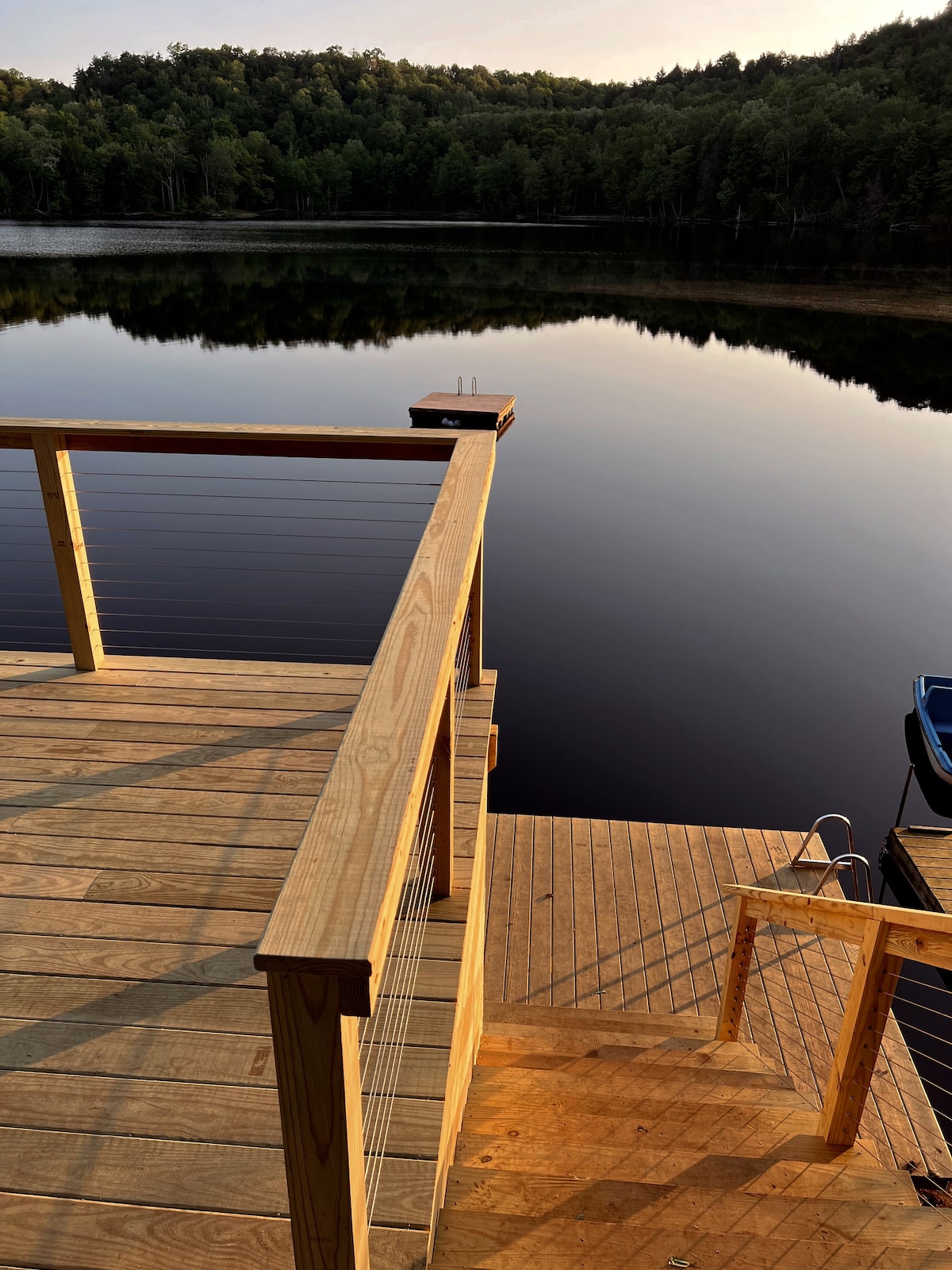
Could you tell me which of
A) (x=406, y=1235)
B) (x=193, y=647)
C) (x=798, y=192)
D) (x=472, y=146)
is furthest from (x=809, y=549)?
(x=472, y=146)

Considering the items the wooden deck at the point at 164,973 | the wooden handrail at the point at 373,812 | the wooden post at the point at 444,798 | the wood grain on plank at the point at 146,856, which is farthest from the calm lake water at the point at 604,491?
the wooden handrail at the point at 373,812

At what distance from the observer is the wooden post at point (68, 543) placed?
115 inches

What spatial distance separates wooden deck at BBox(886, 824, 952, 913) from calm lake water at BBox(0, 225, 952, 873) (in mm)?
942

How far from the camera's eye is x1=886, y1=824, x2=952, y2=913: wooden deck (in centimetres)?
611

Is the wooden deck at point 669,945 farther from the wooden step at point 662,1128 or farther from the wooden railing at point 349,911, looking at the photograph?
the wooden railing at point 349,911

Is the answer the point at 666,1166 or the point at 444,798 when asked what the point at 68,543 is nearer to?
the point at 444,798

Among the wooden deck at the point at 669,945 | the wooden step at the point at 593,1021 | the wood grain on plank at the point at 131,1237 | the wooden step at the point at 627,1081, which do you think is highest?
the wood grain on plank at the point at 131,1237

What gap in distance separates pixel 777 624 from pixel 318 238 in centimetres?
4840

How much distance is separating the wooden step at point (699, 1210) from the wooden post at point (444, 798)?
0.62 metres

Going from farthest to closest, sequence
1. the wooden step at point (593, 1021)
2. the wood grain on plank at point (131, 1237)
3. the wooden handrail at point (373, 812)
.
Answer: the wooden step at point (593, 1021) < the wood grain on plank at point (131, 1237) < the wooden handrail at point (373, 812)

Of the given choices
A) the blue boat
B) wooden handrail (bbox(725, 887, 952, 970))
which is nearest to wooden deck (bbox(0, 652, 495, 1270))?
wooden handrail (bbox(725, 887, 952, 970))

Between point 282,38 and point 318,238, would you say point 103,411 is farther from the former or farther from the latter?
point 282,38

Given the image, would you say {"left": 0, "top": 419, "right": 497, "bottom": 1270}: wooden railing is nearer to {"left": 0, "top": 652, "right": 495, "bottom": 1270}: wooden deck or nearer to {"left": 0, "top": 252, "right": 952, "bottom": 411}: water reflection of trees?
{"left": 0, "top": 652, "right": 495, "bottom": 1270}: wooden deck

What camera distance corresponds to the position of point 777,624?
11.4 metres
